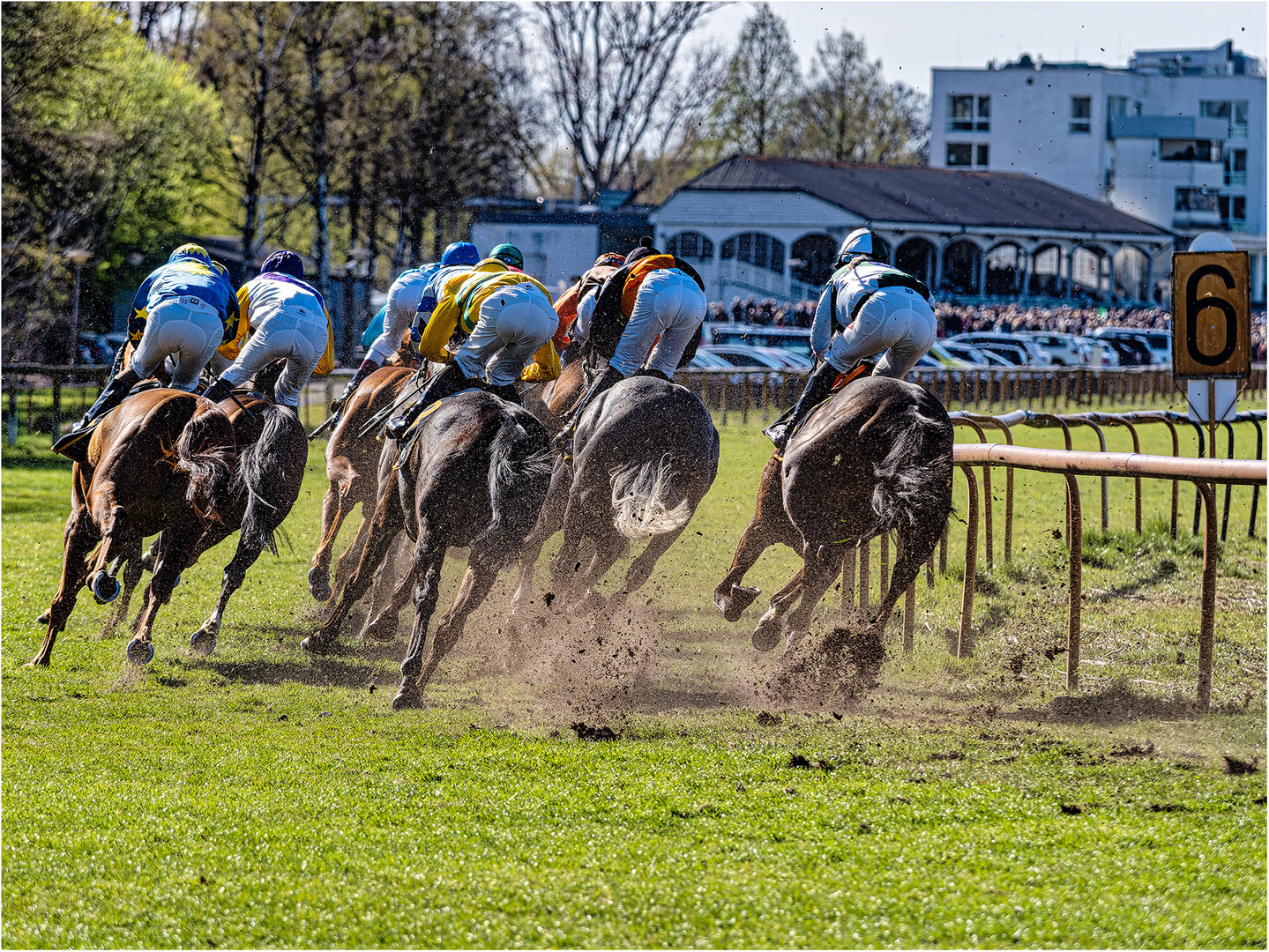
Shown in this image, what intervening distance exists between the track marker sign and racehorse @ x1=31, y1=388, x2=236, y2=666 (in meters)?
4.94

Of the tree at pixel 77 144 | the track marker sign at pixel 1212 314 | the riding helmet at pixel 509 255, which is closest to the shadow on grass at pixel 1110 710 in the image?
the track marker sign at pixel 1212 314

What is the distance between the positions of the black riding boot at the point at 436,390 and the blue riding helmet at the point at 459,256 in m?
1.31

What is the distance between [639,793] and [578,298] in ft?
12.8

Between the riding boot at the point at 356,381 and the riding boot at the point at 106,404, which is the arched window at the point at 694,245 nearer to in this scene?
the riding boot at the point at 356,381

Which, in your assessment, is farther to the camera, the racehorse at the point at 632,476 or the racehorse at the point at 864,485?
the racehorse at the point at 632,476

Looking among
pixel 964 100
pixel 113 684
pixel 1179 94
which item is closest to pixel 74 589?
pixel 113 684

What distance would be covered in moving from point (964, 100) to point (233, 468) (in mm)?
49918

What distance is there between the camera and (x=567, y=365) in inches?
307

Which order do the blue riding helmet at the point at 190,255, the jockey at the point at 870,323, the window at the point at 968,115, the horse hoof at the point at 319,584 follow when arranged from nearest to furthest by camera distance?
the jockey at the point at 870,323 → the blue riding helmet at the point at 190,255 → the horse hoof at the point at 319,584 → the window at the point at 968,115

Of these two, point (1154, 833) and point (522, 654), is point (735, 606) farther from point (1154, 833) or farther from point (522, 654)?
point (1154, 833)

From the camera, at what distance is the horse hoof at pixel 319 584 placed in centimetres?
742

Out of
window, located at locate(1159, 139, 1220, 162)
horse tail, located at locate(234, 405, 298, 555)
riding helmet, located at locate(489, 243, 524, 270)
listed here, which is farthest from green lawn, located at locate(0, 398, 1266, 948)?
window, located at locate(1159, 139, 1220, 162)

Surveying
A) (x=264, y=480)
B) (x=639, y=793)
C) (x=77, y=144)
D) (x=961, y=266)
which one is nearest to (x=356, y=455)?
(x=264, y=480)

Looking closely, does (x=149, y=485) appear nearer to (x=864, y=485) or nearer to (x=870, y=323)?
(x=864, y=485)
